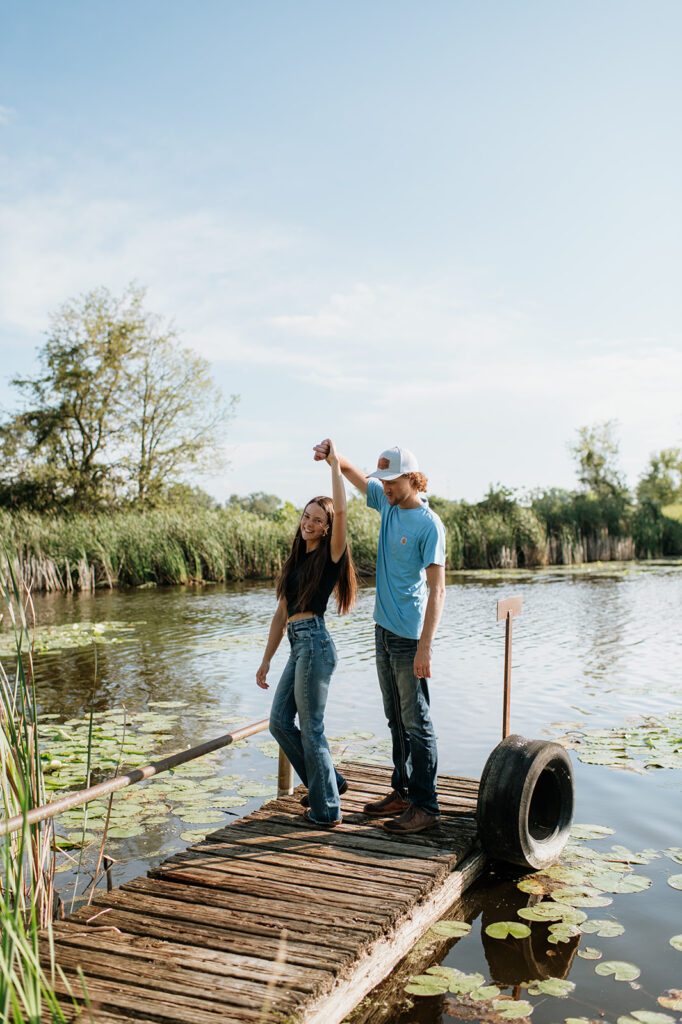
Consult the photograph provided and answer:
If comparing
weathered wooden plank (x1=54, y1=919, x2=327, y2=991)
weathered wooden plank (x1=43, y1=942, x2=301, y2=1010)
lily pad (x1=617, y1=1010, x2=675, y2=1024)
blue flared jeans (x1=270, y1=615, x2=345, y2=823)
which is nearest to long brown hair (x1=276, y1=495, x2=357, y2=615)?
blue flared jeans (x1=270, y1=615, x2=345, y2=823)

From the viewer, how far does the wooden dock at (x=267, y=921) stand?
2791 millimetres

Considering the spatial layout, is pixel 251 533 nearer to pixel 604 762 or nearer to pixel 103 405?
pixel 103 405

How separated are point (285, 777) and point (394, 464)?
224 centimetres

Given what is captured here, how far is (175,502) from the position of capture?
35344mm

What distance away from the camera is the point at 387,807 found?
4562 millimetres

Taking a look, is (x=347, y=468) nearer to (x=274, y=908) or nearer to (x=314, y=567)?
(x=314, y=567)

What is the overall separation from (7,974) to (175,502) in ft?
114

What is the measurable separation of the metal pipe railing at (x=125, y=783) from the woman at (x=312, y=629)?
14.7 inches

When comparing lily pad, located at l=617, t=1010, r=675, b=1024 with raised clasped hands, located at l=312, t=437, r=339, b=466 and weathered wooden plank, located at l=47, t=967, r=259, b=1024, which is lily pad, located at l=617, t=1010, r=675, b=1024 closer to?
weathered wooden plank, located at l=47, t=967, r=259, b=1024

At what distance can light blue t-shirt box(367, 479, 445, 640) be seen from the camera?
→ 13.3 ft

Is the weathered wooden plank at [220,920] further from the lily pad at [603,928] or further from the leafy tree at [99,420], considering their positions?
the leafy tree at [99,420]

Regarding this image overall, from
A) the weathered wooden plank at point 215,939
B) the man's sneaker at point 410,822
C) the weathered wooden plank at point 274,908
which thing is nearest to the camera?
the weathered wooden plank at point 215,939

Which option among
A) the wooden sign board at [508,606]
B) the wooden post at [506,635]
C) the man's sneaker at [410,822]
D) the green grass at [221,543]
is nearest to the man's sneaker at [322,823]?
the man's sneaker at [410,822]

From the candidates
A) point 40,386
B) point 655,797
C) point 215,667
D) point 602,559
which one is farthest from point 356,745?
point 40,386
